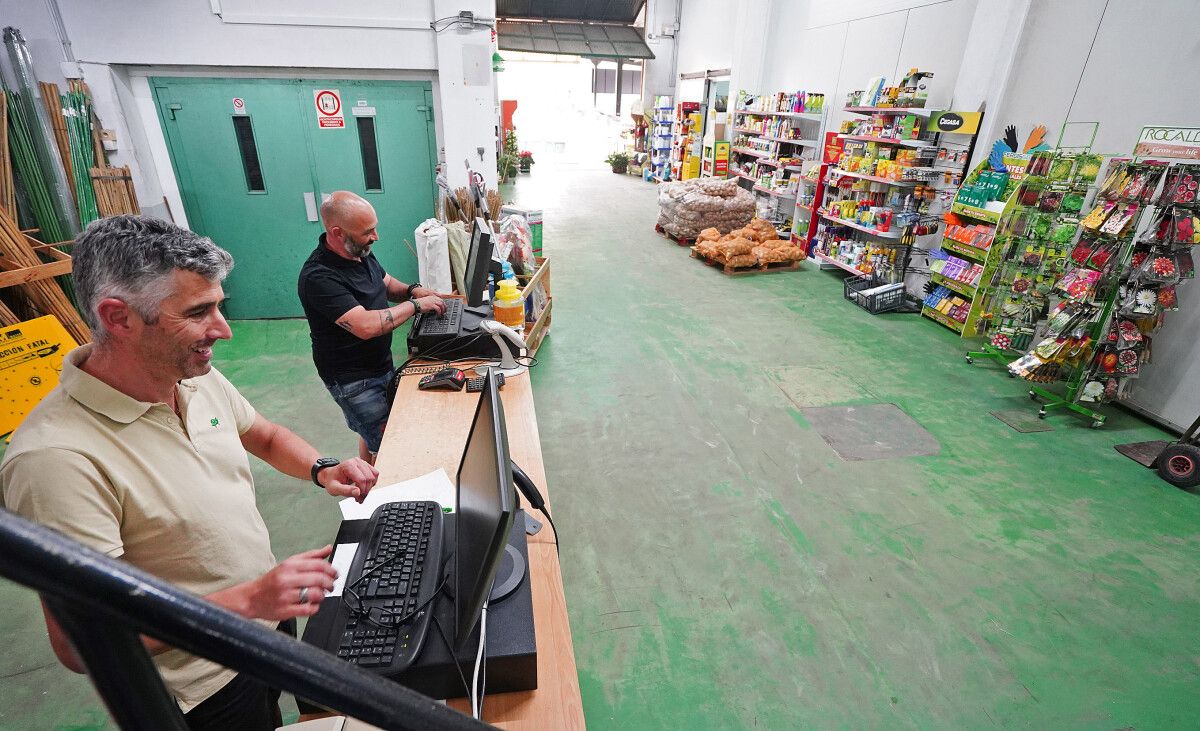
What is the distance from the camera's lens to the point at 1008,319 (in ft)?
17.2

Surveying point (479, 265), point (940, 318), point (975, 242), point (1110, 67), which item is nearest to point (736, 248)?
point (940, 318)

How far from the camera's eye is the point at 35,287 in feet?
12.7

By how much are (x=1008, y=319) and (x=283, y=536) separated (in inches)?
245

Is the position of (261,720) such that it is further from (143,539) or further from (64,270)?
(64,270)

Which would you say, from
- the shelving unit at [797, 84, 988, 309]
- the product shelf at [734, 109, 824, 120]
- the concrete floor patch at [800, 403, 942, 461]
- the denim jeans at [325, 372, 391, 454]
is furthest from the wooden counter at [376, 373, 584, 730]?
the product shelf at [734, 109, 824, 120]

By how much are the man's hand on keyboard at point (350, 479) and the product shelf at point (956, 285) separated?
619cm

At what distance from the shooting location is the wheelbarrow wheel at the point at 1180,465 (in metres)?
3.57

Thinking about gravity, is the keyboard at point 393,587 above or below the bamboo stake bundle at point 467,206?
below

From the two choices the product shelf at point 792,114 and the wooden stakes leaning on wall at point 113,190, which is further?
the product shelf at point 792,114

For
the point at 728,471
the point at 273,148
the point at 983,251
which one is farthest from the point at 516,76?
the point at 728,471

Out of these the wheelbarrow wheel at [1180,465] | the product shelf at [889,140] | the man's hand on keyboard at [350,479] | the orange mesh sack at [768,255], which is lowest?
the wheelbarrow wheel at [1180,465]

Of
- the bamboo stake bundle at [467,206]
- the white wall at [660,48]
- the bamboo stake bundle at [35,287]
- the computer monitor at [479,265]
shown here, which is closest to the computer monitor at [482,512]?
the computer monitor at [479,265]

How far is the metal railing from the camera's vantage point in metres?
0.33

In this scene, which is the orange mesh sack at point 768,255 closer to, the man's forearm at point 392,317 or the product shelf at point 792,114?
the product shelf at point 792,114
